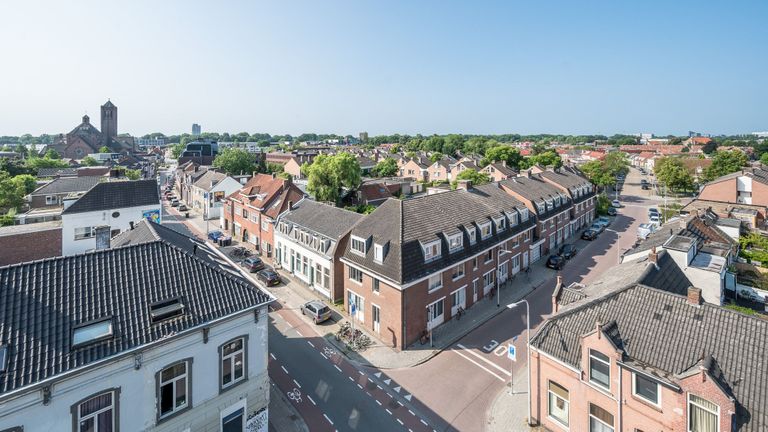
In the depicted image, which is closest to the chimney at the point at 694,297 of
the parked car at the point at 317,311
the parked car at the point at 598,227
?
the parked car at the point at 317,311

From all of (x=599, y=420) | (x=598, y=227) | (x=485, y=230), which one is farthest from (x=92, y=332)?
(x=598, y=227)

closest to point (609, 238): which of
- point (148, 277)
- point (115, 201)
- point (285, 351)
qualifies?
point (285, 351)

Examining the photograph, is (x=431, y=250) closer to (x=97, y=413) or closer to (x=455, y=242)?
(x=455, y=242)

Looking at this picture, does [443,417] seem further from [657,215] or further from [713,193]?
[713,193]

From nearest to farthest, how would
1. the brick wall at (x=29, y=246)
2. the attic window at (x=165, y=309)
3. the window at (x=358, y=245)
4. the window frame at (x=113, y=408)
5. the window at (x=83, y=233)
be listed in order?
the window frame at (x=113, y=408), the attic window at (x=165, y=309), the window at (x=358, y=245), the brick wall at (x=29, y=246), the window at (x=83, y=233)

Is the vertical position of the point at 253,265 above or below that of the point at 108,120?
below

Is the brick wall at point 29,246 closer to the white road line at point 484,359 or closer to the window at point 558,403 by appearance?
the white road line at point 484,359

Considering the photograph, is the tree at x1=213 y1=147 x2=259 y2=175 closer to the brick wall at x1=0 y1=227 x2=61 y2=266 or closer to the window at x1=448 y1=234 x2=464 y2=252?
the brick wall at x1=0 y1=227 x2=61 y2=266
